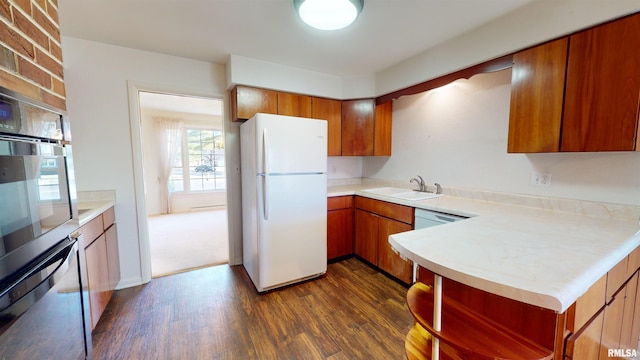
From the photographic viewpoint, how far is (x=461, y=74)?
6.99ft

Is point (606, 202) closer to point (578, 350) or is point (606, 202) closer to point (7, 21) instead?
point (578, 350)

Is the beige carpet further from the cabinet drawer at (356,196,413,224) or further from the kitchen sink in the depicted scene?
the kitchen sink

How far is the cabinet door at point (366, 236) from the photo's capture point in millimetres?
2721

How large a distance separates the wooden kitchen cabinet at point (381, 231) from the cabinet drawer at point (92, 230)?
2388mm

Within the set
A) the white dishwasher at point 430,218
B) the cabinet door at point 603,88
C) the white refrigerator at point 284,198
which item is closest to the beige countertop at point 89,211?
the white refrigerator at point 284,198

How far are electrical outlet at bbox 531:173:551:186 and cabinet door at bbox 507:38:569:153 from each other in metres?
0.33

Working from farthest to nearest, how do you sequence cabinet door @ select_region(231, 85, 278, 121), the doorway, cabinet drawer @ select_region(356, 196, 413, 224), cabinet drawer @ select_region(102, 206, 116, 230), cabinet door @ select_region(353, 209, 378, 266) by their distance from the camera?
the doorway → cabinet door @ select_region(353, 209, 378, 266) → cabinet door @ select_region(231, 85, 278, 121) → cabinet drawer @ select_region(356, 196, 413, 224) → cabinet drawer @ select_region(102, 206, 116, 230)

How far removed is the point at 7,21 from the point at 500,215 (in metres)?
2.59

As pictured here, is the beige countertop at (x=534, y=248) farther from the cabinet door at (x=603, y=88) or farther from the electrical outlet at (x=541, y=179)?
the cabinet door at (x=603, y=88)

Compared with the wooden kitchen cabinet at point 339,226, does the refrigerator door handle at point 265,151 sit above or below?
above

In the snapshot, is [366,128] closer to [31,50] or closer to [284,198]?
[284,198]

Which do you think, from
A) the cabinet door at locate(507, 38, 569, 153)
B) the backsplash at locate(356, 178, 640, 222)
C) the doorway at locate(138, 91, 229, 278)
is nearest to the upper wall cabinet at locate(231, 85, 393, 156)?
the backsplash at locate(356, 178, 640, 222)

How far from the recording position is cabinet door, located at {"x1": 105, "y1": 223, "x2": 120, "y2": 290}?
208cm

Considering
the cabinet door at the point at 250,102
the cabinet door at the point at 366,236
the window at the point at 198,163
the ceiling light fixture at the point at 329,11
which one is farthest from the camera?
the window at the point at 198,163
